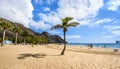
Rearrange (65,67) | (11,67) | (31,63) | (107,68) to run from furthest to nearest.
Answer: (31,63)
(11,67)
(65,67)
(107,68)

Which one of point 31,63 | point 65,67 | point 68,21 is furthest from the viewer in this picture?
point 68,21

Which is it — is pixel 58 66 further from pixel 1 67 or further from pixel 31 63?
pixel 1 67

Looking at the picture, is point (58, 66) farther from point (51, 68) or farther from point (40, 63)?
point (40, 63)

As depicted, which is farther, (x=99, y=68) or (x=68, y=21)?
(x=68, y=21)

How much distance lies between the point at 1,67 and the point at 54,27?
10.2 metres

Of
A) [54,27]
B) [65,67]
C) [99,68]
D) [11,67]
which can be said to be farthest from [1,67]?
[99,68]

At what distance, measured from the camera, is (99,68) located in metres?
14.6

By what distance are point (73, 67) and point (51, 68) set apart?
2491 millimetres

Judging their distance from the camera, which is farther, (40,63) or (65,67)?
(40,63)

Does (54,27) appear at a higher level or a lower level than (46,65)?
higher

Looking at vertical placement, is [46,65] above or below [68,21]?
below

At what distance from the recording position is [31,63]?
18.1 meters

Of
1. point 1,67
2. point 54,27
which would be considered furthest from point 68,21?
point 1,67

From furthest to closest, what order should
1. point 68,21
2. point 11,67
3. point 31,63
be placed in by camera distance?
1. point 68,21
2. point 31,63
3. point 11,67
